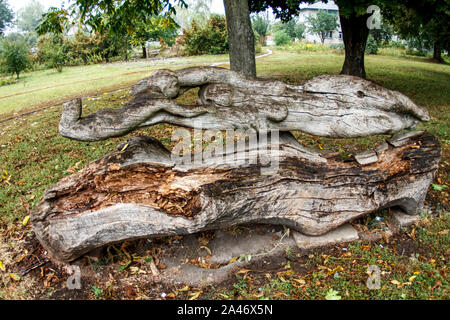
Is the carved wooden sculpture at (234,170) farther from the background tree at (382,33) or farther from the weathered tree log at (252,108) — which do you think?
the background tree at (382,33)

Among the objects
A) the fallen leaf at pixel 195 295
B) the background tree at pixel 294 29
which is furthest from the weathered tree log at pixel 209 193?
the background tree at pixel 294 29

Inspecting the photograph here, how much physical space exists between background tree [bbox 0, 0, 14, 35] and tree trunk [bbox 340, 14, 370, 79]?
136ft

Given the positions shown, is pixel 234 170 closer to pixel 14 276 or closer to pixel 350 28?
pixel 14 276

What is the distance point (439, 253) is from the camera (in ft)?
12.5

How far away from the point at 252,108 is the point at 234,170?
2.31 ft

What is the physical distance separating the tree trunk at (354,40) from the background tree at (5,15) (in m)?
41.6

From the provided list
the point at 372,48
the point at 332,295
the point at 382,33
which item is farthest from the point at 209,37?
the point at 332,295

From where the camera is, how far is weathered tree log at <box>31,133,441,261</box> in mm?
3578

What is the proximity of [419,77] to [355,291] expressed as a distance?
12831 millimetres

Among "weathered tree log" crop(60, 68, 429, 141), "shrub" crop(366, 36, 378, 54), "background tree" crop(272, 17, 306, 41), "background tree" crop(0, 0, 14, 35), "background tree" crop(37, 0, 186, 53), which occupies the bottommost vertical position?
"weathered tree log" crop(60, 68, 429, 141)

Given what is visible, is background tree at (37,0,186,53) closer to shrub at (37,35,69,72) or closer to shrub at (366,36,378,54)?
shrub at (37,35,69,72)

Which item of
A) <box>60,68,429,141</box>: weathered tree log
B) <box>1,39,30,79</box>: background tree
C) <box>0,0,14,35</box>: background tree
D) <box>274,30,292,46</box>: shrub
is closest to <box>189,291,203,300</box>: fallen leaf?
<box>60,68,429,141</box>: weathered tree log

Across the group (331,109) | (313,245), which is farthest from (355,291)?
(331,109)
